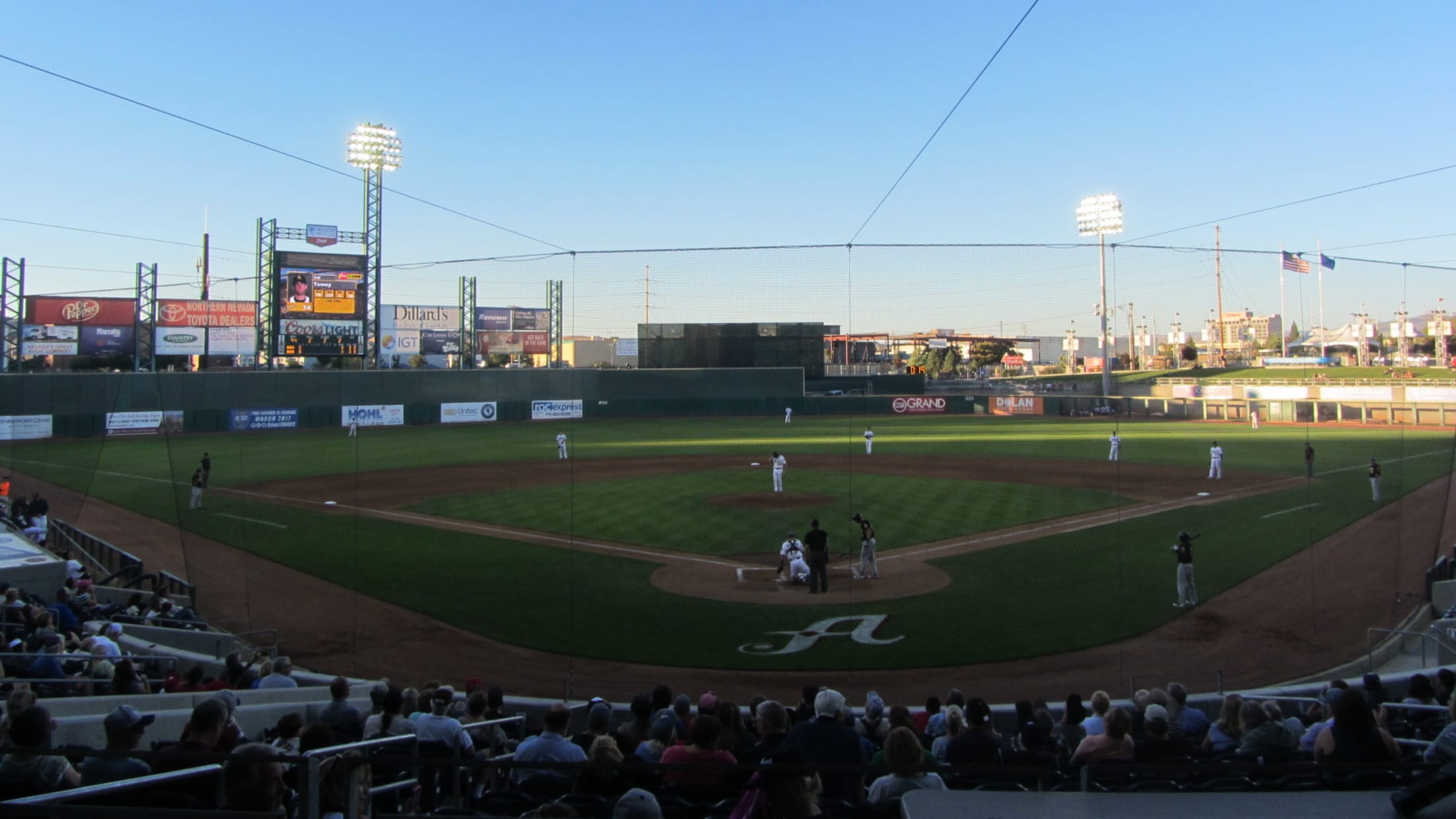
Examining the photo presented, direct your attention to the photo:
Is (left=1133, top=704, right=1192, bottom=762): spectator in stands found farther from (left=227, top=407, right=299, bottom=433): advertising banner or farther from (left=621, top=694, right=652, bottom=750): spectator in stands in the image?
(left=227, top=407, right=299, bottom=433): advertising banner

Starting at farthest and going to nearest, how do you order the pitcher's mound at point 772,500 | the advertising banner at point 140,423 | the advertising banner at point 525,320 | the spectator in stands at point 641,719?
the advertising banner at point 525,320 < the advertising banner at point 140,423 < the pitcher's mound at point 772,500 < the spectator in stands at point 641,719

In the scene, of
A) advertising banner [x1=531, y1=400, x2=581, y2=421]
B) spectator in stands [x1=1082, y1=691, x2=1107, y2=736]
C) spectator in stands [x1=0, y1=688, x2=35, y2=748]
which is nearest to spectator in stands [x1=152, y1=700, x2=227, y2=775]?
spectator in stands [x1=0, y1=688, x2=35, y2=748]

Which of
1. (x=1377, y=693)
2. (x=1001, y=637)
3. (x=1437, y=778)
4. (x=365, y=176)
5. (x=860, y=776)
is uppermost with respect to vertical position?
(x=365, y=176)

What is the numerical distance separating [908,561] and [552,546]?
784cm

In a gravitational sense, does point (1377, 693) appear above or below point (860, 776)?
below

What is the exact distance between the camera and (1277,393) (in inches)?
1811

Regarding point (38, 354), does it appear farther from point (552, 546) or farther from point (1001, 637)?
point (1001, 637)

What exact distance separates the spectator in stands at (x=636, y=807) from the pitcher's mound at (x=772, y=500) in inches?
854

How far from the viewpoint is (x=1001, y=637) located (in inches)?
520

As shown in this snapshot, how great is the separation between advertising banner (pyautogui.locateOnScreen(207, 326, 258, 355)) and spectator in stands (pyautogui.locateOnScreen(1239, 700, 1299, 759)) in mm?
51421

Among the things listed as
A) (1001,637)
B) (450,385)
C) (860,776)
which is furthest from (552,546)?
(450,385)

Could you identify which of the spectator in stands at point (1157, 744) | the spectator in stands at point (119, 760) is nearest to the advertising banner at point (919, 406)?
the spectator in stands at point (1157, 744)

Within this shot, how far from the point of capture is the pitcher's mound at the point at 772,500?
25516 mm

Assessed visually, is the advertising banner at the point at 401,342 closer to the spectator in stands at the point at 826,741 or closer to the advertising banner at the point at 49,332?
the advertising banner at the point at 49,332
